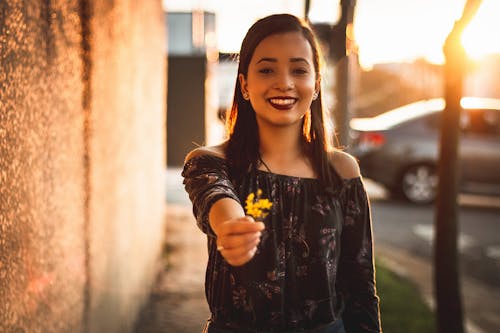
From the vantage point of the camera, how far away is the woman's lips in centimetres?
179

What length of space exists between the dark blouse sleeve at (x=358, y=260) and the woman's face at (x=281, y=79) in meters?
0.31

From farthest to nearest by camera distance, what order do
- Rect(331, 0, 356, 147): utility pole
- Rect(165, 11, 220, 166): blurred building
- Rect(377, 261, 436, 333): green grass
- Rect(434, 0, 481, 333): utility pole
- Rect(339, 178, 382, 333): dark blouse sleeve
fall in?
Rect(165, 11, 220, 166): blurred building, Rect(377, 261, 436, 333): green grass, Rect(331, 0, 356, 147): utility pole, Rect(434, 0, 481, 333): utility pole, Rect(339, 178, 382, 333): dark blouse sleeve

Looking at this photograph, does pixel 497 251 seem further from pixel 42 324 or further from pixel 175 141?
pixel 175 141

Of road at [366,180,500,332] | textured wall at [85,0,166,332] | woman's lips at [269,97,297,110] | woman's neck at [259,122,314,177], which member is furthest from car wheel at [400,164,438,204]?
woman's lips at [269,97,297,110]

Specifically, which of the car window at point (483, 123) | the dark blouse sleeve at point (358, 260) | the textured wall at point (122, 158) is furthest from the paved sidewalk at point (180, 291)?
the car window at point (483, 123)

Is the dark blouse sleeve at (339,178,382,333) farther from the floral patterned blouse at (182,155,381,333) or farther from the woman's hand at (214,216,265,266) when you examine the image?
the woman's hand at (214,216,265,266)

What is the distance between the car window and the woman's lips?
9101mm

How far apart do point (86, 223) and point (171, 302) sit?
90.6 inches

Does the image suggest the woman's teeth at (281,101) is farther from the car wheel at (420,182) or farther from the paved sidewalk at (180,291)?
the car wheel at (420,182)

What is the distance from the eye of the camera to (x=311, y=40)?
1918mm

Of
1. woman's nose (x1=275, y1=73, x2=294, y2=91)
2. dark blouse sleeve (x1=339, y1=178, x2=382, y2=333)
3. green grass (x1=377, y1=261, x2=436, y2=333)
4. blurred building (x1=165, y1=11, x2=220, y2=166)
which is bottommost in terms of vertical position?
green grass (x1=377, y1=261, x2=436, y2=333)

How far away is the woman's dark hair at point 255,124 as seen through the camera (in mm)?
1817

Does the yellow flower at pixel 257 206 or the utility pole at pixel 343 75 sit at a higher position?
the utility pole at pixel 343 75

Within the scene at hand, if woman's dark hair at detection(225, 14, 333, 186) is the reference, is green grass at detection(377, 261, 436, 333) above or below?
below
